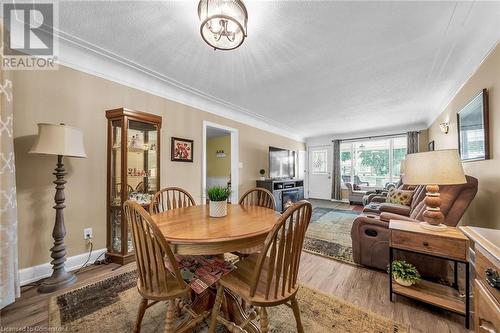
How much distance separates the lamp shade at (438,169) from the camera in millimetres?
1514

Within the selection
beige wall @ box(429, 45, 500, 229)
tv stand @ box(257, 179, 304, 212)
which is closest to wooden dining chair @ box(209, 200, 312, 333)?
beige wall @ box(429, 45, 500, 229)

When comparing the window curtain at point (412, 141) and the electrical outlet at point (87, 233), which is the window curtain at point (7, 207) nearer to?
the electrical outlet at point (87, 233)

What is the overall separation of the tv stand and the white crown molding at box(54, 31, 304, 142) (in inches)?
71.8

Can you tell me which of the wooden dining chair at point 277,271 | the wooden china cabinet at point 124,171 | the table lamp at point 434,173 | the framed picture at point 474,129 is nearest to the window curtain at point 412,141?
the framed picture at point 474,129

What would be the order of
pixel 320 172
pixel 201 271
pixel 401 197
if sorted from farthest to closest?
pixel 320 172 → pixel 401 197 → pixel 201 271

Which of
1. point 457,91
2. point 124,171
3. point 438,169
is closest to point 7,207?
point 124,171

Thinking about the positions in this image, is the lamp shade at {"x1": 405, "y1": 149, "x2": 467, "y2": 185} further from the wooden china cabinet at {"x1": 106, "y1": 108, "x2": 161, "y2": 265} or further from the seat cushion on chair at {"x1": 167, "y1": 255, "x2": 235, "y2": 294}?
the wooden china cabinet at {"x1": 106, "y1": 108, "x2": 161, "y2": 265}

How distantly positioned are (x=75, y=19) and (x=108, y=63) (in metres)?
0.63

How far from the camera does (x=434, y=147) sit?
445cm

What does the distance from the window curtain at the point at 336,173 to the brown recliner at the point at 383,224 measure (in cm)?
461

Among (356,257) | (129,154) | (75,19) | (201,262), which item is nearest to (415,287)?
(356,257)

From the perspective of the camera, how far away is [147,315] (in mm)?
1488

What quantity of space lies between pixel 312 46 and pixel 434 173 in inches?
64.3

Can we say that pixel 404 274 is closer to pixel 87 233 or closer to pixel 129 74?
pixel 87 233
